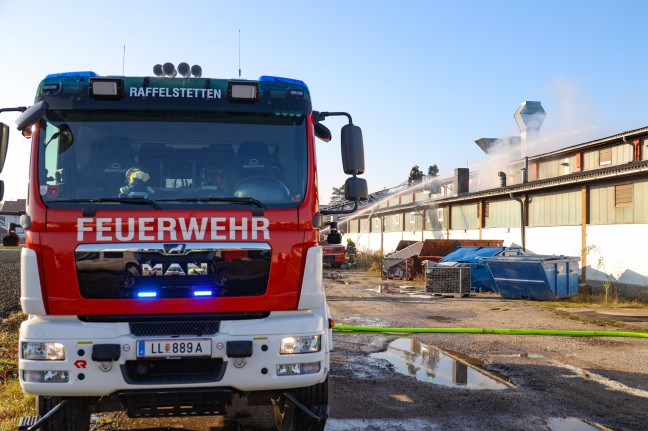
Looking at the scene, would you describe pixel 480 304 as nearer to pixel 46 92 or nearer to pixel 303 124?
pixel 303 124

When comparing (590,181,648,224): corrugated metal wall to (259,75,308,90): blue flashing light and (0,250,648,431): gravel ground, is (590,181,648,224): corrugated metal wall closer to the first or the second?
(0,250,648,431): gravel ground

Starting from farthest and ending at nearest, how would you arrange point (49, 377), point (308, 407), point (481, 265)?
point (481, 265), point (308, 407), point (49, 377)

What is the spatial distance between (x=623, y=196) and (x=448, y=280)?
6.11 metres

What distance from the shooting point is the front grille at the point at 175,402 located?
4262mm

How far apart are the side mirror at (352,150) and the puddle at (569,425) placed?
2770mm

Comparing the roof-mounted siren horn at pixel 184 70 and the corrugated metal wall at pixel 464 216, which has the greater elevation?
the roof-mounted siren horn at pixel 184 70

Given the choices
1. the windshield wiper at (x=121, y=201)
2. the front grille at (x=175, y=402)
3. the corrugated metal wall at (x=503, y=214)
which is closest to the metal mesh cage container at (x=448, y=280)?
the corrugated metal wall at (x=503, y=214)

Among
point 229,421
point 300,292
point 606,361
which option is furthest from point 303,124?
point 606,361

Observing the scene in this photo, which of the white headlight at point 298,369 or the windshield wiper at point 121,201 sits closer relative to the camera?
the white headlight at point 298,369

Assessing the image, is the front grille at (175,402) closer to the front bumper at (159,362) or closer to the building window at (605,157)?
the front bumper at (159,362)

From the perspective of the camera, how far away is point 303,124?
196 inches

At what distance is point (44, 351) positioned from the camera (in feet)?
13.7

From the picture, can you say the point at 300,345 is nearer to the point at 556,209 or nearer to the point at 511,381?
the point at 511,381

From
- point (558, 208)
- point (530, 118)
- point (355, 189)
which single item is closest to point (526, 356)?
point (355, 189)
